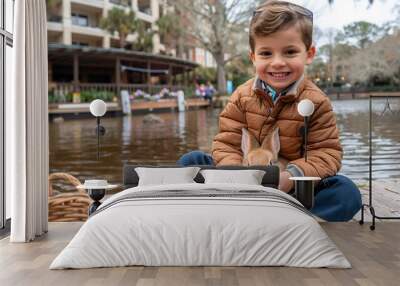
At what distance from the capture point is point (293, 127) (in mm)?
4406

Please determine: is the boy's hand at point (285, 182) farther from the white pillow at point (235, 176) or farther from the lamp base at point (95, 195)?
the lamp base at point (95, 195)

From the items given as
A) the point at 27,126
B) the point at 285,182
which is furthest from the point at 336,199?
the point at 27,126

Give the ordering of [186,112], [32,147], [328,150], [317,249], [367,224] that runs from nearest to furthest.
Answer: [317,249] → [32,147] → [367,224] → [328,150] → [186,112]

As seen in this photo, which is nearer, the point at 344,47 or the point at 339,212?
the point at 339,212

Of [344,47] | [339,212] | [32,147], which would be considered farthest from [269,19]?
[344,47]

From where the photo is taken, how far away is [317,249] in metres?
2.80

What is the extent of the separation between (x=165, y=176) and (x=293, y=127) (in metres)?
1.09

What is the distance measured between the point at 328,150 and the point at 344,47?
14.9 feet

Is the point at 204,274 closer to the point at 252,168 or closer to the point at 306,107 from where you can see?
the point at 252,168

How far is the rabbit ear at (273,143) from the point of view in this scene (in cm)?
443

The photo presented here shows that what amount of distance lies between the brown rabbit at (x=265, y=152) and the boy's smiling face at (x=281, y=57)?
418 millimetres

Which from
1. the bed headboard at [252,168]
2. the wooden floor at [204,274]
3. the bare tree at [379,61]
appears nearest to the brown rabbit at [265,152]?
the bed headboard at [252,168]

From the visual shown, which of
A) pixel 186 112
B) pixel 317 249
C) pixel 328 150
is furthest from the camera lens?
pixel 186 112

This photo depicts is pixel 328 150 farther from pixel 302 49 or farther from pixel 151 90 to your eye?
pixel 151 90
